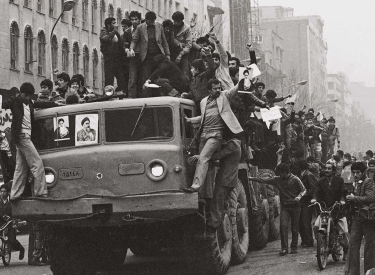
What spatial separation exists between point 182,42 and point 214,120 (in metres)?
3.42

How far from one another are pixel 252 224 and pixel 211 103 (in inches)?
172

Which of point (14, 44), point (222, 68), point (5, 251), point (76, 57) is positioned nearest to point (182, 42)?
point (222, 68)

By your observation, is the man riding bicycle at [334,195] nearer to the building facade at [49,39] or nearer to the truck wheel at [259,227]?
the truck wheel at [259,227]

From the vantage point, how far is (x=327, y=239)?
16.9m

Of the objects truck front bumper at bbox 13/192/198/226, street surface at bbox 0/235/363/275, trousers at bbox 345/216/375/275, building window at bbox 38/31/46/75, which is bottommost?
street surface at bbox 0/235/363/275


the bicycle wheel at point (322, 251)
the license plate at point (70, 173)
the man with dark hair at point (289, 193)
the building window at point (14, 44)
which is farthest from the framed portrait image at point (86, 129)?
the building window at point (14, 44)

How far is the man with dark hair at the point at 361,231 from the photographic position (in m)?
14.2

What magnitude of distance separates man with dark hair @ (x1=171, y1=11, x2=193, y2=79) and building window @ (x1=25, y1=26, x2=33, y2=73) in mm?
28233

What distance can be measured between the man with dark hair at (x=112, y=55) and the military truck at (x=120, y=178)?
2580 mm

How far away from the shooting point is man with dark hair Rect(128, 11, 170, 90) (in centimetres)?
1738

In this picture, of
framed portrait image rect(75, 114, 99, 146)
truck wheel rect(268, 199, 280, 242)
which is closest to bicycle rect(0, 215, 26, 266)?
truck wheel rect(268, 199, 280, 242)

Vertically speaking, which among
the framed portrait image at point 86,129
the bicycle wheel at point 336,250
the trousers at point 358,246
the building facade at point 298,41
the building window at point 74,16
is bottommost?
the bicycle wheel at point 336,250

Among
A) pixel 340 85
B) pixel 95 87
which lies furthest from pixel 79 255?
pixel 340 85

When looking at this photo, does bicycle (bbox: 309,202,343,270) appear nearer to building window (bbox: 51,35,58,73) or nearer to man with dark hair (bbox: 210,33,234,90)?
man with dark hair (bbox: 210,33,234,90)
